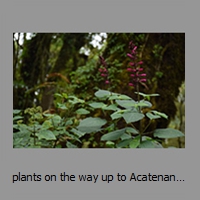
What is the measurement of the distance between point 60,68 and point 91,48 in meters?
0.82

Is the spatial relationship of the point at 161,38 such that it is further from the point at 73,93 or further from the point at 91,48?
the point at 91,48

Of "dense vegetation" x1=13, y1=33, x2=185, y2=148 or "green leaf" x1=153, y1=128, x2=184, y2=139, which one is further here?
"dense vegetation" x1=13, y1=33, x2=185, y2=148

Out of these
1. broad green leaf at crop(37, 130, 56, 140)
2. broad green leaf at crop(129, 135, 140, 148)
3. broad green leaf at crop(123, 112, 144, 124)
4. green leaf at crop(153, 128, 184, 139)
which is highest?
broad green leaf at crop(123, 112, 144, 124)

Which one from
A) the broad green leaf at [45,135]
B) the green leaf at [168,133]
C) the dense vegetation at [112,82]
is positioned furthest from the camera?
the dense vegetation at [112,82]

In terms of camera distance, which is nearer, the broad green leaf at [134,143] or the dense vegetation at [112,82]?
the broad green leaf at [134,143]

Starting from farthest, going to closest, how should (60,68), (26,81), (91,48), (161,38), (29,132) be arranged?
(91,48)
(60,68)
(26,81)
(161,38)
(29,132)

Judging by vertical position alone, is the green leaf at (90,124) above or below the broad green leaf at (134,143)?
above

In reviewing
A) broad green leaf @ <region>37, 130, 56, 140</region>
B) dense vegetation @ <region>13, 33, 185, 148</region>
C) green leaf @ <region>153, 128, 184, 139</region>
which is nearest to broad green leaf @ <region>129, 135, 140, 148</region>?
green leaf @ <region>153, 128, 184, 139</region>

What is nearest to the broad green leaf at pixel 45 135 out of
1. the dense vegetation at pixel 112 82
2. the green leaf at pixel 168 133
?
the dense vegetation at pixel 112 82

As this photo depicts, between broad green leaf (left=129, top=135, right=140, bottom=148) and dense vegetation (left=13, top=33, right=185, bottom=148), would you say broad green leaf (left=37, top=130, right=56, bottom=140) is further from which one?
broad green leaf (left=129, top=135, right=140, bottom=148)

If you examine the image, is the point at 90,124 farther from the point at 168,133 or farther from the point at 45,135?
the point at 168,133

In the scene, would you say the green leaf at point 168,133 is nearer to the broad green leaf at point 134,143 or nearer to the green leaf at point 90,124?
the broad green leaf at point 134,143
